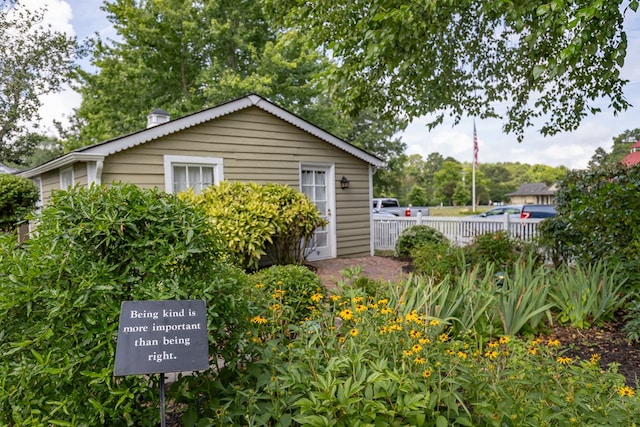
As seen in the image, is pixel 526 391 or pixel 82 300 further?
pixel 526 391

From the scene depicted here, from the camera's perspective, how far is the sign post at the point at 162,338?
171cm

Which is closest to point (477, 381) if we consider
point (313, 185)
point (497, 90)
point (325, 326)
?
point (325, 326)

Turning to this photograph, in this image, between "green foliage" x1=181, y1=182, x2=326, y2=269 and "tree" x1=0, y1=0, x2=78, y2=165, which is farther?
"tree" x1=0, y1=0, x2=78, y2=165

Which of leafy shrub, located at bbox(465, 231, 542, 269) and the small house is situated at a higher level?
the small house

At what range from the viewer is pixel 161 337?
181 centimetres

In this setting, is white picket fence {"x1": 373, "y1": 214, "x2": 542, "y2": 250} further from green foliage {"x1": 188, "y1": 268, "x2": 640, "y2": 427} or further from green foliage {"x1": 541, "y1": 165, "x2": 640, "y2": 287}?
green foliage {"x1": 188, "y1": 268, "x2": 640, "y2": 427}

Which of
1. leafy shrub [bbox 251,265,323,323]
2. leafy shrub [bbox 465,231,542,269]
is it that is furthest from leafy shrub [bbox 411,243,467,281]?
leafy shrub [bbox 251,265,323,323]

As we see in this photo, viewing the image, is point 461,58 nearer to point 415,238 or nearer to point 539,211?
point 415,238

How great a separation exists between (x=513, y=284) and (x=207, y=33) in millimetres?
17525

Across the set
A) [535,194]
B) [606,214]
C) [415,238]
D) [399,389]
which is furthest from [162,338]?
[535,194]

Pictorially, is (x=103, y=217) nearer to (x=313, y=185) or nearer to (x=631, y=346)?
(x=631, y=346)

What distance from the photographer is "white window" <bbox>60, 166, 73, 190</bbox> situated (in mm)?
8094

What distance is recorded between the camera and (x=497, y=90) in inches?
305

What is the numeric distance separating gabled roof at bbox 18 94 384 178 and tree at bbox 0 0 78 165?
1257 cm
